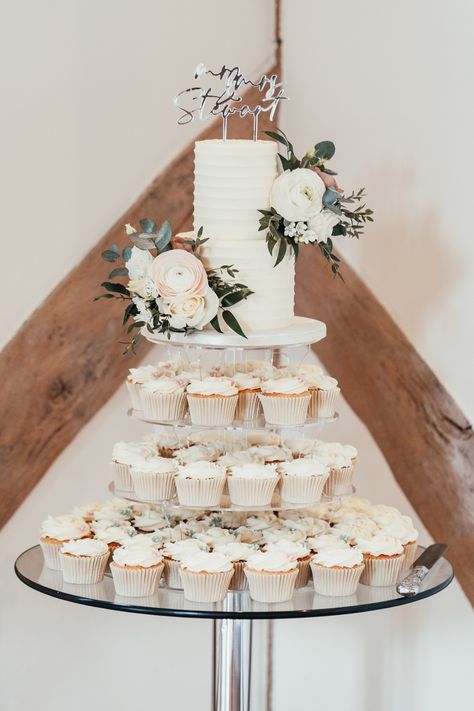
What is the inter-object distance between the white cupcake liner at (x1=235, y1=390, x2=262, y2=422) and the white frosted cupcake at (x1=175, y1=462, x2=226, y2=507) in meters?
0.13

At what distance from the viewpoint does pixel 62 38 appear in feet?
8.77

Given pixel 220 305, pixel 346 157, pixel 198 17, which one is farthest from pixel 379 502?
pixel 198 17

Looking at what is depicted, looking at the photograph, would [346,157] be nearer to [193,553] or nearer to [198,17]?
[198,17]

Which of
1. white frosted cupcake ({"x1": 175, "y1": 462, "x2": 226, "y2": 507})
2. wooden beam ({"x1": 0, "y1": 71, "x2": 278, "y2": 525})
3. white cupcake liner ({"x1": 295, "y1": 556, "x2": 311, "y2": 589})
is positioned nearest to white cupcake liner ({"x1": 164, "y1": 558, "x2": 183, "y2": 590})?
white frosted cupcake ({"x1": 175, "y1": 462, "x2": 226, "y2": 507})

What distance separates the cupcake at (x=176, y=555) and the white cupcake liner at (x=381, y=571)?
0.97 feet

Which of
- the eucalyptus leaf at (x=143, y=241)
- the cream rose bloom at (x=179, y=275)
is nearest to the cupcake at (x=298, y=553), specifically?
the cream rose bloom at (x=179, y=275)

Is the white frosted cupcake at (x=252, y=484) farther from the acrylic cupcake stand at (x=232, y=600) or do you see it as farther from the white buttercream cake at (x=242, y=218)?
the white buttercream cake at (x=242, y=218)

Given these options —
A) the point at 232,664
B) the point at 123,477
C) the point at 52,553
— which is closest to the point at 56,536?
the point at 52,553

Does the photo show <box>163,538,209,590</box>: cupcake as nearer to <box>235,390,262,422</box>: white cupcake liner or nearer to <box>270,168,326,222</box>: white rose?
<box>235,390,262,422</box>: white cupcake liner

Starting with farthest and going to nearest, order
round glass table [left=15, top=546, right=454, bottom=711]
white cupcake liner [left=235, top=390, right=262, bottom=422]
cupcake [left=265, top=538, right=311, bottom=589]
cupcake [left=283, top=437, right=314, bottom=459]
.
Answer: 1. cupcake [left=283, top=437, right=314, bottom=459]
2. white cupcake liner [left=235, top=390, right=262, bottom=422]
3. cupcake [left=265, top=538, right=311, bottom=589]
4. round glass table [left=15, top=546, right=454, bottom=711]

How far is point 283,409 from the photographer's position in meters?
2.03

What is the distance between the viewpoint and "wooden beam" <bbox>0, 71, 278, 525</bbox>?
2.70 meters

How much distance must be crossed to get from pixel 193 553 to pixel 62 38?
1358mm

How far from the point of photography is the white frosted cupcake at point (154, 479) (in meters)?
2.05
